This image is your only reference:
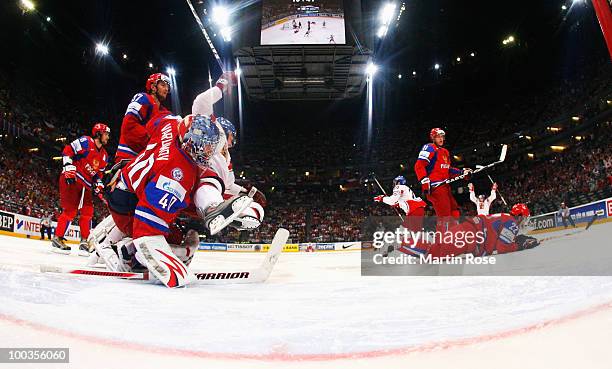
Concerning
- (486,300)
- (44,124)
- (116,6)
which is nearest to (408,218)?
(486,300)

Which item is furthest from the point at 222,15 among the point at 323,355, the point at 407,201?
the point at 323,355

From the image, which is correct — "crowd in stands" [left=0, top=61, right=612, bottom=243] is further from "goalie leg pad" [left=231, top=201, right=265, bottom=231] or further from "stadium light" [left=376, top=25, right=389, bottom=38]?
"goalie leg pad" [left=231, top=201, right=265, bottom=231]

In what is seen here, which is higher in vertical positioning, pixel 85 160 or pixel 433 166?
pixel 85 160

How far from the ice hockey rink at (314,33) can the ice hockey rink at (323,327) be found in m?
11.3

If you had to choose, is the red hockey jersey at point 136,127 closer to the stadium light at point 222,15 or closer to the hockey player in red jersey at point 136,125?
the hockey player in red jersey at point 136,125

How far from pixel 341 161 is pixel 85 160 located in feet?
82.9

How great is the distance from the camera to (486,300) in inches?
58.0

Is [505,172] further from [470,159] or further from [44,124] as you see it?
[44,124]

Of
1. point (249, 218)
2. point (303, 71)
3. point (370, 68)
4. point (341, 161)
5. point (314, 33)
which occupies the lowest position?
point (249, 218)

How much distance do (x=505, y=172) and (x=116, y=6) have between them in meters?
23.8

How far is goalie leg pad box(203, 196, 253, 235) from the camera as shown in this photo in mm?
2137

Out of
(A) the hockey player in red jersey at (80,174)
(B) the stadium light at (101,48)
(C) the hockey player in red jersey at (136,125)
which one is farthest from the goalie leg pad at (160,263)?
(B) the stadium light at (101,48)

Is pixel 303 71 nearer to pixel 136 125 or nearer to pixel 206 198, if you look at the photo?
pixel 136 125

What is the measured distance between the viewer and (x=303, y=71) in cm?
1591
